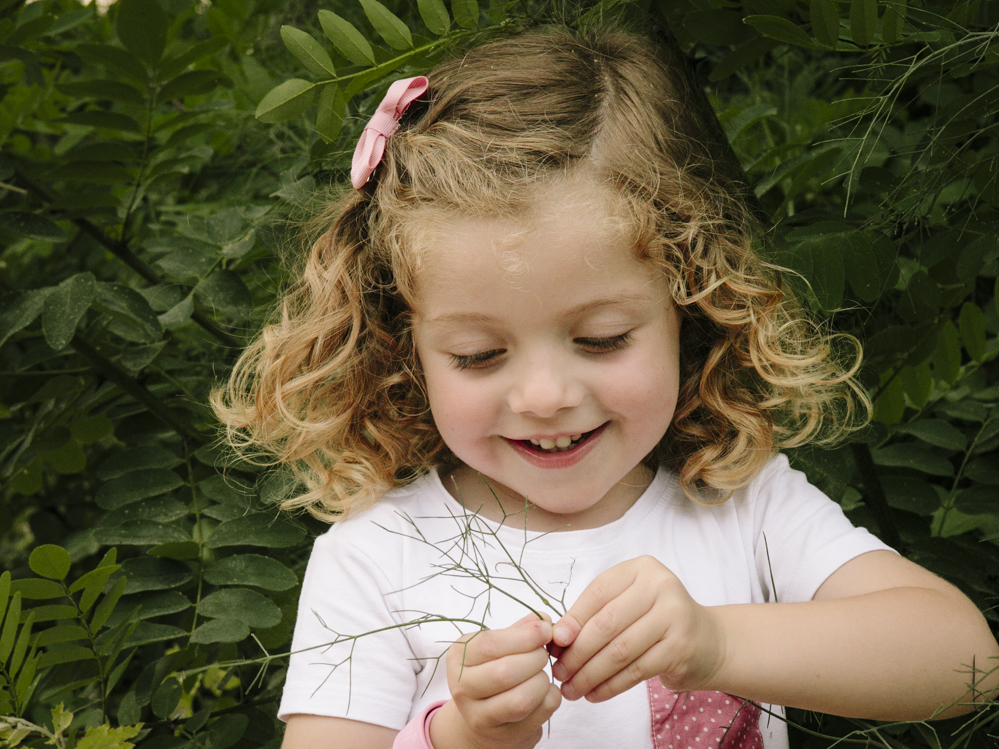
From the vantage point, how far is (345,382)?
1.41 metres

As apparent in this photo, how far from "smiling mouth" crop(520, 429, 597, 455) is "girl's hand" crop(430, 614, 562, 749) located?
0.28m

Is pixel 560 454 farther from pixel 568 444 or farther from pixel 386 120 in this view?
pixel 386 120

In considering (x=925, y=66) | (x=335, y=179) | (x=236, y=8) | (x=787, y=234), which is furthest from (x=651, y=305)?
(x=236, y=8)

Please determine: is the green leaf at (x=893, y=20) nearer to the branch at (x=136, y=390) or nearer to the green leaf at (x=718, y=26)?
the green leaf at (x=718, y=26)

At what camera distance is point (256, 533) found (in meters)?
1.38

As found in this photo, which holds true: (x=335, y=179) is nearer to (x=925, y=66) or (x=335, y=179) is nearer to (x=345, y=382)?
(x=345, y=382)

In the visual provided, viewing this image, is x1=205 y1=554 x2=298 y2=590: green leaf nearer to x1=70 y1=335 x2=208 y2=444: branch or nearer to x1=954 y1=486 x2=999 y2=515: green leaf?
x1=70 y1=335 x2=208 y2=444: branch

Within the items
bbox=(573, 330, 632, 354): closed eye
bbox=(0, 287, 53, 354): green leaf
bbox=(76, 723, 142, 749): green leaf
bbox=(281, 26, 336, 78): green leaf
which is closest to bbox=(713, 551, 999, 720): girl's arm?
bbox=(573, 330, 632, 354): closed eye

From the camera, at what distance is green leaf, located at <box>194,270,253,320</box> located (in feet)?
4.75

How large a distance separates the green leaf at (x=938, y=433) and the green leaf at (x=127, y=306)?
1.16 m

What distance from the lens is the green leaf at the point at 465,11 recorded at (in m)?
1.32

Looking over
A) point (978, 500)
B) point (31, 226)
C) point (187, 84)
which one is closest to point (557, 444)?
point (978, 500)

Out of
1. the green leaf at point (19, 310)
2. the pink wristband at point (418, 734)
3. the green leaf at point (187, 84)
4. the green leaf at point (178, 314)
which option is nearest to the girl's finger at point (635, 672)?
the pink wristband at point (418, 734)

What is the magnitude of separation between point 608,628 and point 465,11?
2.82ft
